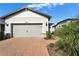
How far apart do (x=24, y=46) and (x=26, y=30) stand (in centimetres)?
127

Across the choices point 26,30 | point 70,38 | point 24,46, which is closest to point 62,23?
point 70,38

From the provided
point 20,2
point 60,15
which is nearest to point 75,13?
point 60,15

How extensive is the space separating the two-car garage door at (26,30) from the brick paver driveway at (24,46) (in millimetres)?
449

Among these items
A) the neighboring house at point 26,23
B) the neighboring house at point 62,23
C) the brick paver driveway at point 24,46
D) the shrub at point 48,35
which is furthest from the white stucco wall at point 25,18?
the neighboring house at point 62,23

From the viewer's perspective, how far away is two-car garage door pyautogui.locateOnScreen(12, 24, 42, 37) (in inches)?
446

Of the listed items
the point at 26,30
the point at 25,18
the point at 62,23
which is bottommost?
the point at 26,30

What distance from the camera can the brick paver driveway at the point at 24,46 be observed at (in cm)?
966

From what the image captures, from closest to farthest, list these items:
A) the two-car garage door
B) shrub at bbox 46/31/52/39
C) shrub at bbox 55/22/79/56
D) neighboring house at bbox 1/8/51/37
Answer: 1. shrub at bbox 55/22/79/56
2. shrub at bbox 46/31/52/39
3. neighboring house at bbox 1/8/51/37
4. the two-car garage door

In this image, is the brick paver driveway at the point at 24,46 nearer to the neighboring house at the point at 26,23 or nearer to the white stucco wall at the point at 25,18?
the neighboring house at the point at 26,23

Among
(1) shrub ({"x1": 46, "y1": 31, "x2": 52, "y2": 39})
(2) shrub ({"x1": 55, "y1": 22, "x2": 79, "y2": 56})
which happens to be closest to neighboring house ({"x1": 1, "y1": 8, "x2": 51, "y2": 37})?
(1) shrub ({"x1": 46, "y1": 31, "x2": 52, "y2": 39})

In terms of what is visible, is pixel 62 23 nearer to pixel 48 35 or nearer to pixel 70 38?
pixel 48 35

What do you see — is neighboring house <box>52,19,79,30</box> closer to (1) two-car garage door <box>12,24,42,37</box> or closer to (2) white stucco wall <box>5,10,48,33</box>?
(2) white stucco wall <box>5,10,48,33</box>

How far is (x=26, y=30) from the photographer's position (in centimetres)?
1151

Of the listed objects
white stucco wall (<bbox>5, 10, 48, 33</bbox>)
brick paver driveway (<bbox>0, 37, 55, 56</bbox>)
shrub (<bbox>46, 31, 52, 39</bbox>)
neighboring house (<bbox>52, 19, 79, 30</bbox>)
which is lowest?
brick paver driveway (<bbox>0, 37, 55, 56</bbox>)
